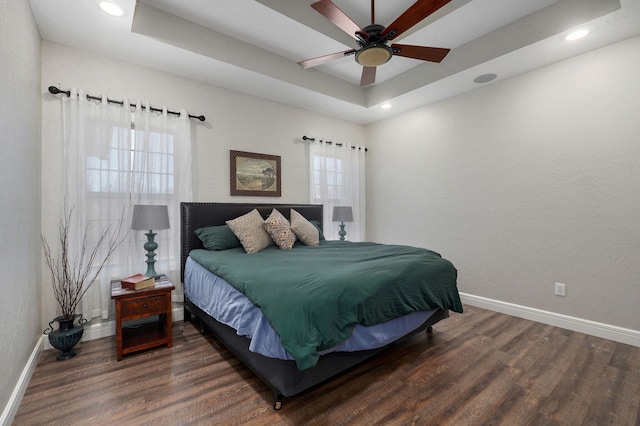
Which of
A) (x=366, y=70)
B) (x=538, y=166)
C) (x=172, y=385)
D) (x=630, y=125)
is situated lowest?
(x=172, y=385)

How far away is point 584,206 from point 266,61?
3702mm

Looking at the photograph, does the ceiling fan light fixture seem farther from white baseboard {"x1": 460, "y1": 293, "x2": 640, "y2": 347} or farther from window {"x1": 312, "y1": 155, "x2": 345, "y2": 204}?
white baseboard {"x1": 460, "y1": 293, "x2": 640, "y2": 347}

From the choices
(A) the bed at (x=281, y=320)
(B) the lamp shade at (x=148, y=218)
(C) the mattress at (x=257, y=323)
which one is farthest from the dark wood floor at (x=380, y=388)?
(B) the lamp shade at (x=148, y=218)

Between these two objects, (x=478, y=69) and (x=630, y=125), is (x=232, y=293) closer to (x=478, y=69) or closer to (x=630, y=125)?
(x=478, y=69)

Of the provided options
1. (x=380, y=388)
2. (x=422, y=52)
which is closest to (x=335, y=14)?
(x=422, y=52)

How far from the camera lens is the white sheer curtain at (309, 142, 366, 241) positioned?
4.41 metres

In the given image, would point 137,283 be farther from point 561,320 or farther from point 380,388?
point 561,320

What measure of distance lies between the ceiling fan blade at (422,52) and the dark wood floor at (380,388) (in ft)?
8.12

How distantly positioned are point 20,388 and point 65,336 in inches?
20.4

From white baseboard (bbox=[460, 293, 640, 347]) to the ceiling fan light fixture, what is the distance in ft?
10.1

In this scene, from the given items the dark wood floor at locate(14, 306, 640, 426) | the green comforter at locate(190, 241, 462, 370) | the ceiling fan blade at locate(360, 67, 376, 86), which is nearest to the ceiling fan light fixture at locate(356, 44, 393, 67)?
the ceiling fan blade at locate(360, 67, 376, 86)

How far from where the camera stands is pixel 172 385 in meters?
1.91

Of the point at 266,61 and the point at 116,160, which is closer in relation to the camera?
the point at 116,160

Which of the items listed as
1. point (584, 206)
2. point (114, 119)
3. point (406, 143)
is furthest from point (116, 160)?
point (584, 206)
